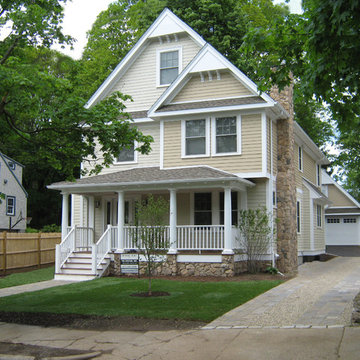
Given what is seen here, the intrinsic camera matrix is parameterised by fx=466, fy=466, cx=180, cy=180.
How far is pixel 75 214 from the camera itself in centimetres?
2069

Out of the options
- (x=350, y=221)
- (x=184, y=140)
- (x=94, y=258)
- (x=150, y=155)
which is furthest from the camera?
(x=350, y=221)

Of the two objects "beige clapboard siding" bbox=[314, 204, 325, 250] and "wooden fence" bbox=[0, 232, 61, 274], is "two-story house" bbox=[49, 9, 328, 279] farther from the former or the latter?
"beige clapboard siding" bbox=[314, 204, 325, 250]

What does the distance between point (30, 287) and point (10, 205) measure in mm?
19892

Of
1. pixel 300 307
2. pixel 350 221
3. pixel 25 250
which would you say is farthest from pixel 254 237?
pixel 350 221

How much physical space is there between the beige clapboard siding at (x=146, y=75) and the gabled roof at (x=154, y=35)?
233 mm

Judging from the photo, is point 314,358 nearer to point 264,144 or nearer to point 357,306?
point 357,306

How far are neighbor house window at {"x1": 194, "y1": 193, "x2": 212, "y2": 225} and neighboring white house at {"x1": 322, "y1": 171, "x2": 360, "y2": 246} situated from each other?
18.9m

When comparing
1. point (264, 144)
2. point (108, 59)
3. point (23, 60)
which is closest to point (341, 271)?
point (264, 144)

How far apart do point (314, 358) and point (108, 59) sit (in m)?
29.5

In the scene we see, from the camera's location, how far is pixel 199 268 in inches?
637

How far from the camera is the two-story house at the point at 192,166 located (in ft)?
54.2

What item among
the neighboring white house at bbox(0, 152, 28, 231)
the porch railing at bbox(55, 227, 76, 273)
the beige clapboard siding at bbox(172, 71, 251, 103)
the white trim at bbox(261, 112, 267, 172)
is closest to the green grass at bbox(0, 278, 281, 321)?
the porch railing at bbox(55, 227, 76, 273)

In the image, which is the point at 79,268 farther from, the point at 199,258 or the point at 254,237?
the point at 254,237

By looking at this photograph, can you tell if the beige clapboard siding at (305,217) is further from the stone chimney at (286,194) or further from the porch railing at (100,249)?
the porch railing at (100,249)
